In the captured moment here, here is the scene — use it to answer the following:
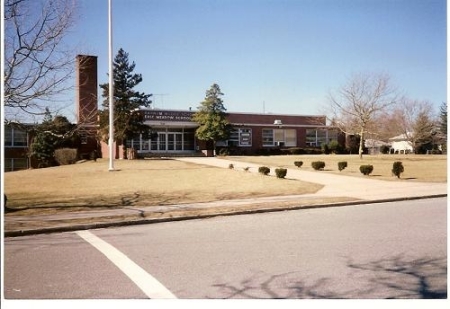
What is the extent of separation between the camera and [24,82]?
8.95 metres

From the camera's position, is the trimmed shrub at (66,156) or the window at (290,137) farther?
the window at (290,137)

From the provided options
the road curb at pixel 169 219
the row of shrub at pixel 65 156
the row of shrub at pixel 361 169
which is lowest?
the road curb at pixel 169 219

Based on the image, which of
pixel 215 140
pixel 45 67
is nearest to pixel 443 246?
pixel 45 67

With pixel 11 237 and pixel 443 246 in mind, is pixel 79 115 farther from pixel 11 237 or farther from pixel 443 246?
pixel 443 246

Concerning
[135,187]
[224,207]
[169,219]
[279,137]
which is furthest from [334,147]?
[169,219]

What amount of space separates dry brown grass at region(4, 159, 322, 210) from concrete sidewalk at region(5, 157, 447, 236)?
1070 millimetres

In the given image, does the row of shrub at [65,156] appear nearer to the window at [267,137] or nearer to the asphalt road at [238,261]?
the asphalt road at [238,261]

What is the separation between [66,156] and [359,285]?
968 inches

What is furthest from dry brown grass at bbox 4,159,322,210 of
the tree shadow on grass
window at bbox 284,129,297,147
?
window at bbox 284,129,297,147

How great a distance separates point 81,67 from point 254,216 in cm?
584

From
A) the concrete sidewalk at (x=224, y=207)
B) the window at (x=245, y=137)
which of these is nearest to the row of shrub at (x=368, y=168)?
the concrete sidewalk at (x=224, y=207)

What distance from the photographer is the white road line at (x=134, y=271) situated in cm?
428

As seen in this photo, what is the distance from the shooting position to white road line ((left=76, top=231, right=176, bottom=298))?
4.28 meters

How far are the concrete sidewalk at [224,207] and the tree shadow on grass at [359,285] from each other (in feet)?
15.2
